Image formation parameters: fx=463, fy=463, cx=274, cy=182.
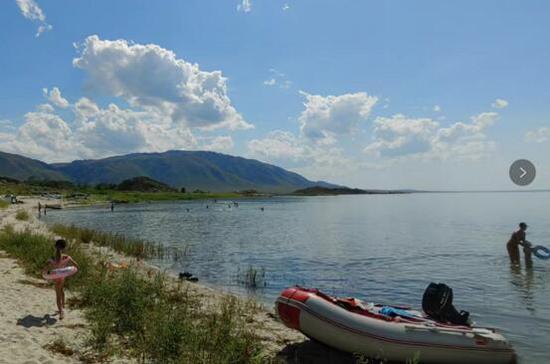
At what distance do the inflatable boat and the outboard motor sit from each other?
47 cm

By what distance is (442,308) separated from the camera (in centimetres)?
1155

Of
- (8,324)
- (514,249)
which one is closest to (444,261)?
(514,249)

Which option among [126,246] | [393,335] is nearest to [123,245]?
[126,246]

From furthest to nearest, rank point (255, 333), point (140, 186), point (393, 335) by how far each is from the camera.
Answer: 1. point (140, 186)
2. point (255, 333)
3. point (393, 335)

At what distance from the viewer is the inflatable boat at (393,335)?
1011 centimetres

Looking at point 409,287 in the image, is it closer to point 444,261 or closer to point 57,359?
point 444,261

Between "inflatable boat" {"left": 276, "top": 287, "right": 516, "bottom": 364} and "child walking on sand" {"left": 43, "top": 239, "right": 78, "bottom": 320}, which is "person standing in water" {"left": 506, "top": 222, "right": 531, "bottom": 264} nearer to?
"inflatable boat" {"left": 276, "top": 287, "right": 516, "bottom": 364}

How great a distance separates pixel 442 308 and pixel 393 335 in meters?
2.11

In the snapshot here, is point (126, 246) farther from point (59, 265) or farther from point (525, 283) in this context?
point (525, 283)

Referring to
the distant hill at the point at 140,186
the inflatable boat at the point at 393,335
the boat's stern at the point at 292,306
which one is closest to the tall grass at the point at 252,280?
the boat's stern at the point at 292,306

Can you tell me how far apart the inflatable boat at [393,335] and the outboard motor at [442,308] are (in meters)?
0.47

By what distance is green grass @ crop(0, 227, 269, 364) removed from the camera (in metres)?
8.64

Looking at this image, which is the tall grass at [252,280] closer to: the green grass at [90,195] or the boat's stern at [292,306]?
the boat's stern at [292,306]

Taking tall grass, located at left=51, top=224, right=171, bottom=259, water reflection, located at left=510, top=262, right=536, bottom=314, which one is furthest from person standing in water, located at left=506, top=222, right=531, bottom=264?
tall grass, located at left=51, top=224, right=171, bottom=259
